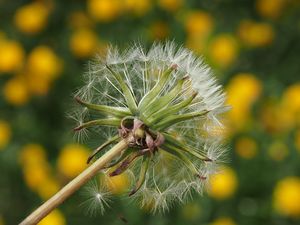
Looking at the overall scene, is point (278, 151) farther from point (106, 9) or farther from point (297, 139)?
point (106, 9)

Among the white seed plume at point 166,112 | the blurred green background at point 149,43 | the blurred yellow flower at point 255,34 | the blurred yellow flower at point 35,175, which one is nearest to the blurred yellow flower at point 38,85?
the blurred green background at point 149,43

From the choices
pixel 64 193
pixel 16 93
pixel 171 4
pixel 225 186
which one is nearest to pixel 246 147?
pixel 225 186

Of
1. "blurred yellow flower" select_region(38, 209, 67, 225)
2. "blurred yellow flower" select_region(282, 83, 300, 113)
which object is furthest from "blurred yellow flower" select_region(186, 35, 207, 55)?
"blurred yellow flower" select_region(38, 209, 67, 225)

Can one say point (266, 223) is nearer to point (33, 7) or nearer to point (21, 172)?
point (21, 172)

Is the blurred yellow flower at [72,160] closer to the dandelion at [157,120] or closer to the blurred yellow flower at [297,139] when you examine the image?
the blurred yellow flower at [297,139]

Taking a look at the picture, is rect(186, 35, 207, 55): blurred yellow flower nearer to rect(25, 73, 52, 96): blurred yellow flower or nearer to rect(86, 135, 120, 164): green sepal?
rect(25, 73, 52, 96): blurred yellow flower

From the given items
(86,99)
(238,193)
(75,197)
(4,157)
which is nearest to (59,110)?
(4,157)

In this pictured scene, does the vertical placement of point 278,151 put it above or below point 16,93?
below
